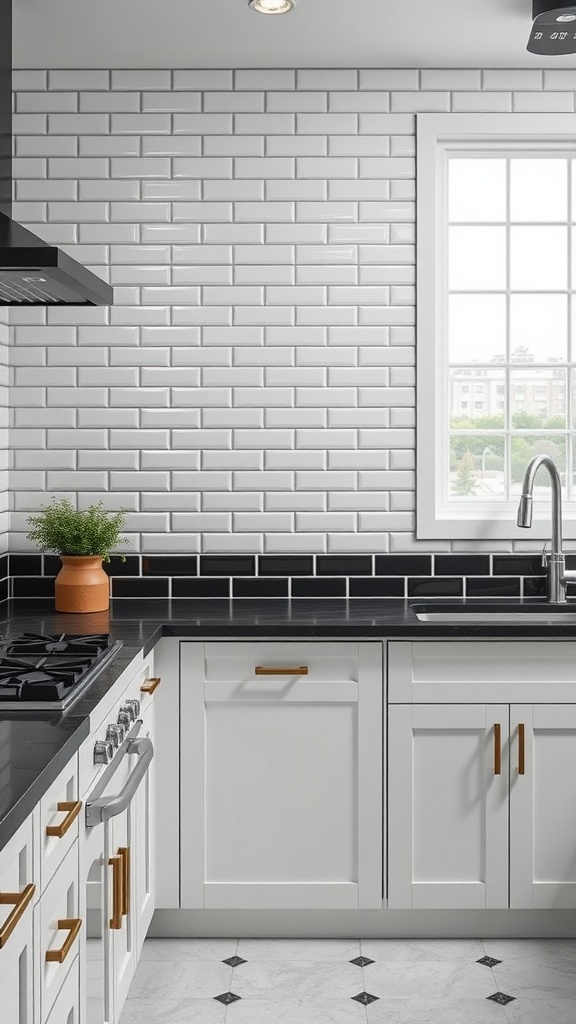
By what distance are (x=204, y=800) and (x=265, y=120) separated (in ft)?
7.39

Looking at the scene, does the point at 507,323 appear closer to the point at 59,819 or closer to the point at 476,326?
the point at 476,326

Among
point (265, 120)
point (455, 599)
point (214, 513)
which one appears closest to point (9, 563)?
point (214, 513)

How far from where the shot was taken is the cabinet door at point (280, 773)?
2908 mm

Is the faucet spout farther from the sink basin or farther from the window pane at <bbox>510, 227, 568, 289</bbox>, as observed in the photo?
the window pane at <bbox>510, 227, 568, 289</bbox>

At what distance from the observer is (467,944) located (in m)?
2.99

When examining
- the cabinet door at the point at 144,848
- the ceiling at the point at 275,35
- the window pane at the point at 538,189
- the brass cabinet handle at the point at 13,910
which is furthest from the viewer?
the window pane at the point at 538,189

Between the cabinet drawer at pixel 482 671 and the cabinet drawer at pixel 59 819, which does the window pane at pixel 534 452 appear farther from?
the cabinet drawer at pixel 59 819

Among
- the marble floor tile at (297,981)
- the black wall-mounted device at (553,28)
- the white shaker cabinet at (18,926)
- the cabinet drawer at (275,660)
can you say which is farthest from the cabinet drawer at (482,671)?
the black wall-mounted device at (553,28)

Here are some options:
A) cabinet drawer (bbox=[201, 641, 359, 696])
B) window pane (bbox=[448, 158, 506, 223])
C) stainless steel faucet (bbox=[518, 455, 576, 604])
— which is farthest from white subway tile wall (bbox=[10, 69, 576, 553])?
cabinet drawer (bbox=[201, 641, 359, 696])

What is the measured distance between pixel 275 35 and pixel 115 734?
2.26 metres

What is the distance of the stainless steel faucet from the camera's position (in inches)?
127

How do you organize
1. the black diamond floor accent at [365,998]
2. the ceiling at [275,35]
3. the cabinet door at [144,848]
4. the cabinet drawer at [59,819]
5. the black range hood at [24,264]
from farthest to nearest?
the ceiling at [275,35]
the black diamond floor accent at [365,998]
the cabinet door at [144,848]
the black range hood at [24,264]
the cabinet drawer at [59,819]

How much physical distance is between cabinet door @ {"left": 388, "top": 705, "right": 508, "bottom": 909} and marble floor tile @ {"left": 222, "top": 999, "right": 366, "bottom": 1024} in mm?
386

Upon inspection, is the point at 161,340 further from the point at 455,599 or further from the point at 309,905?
the point at 309,905
